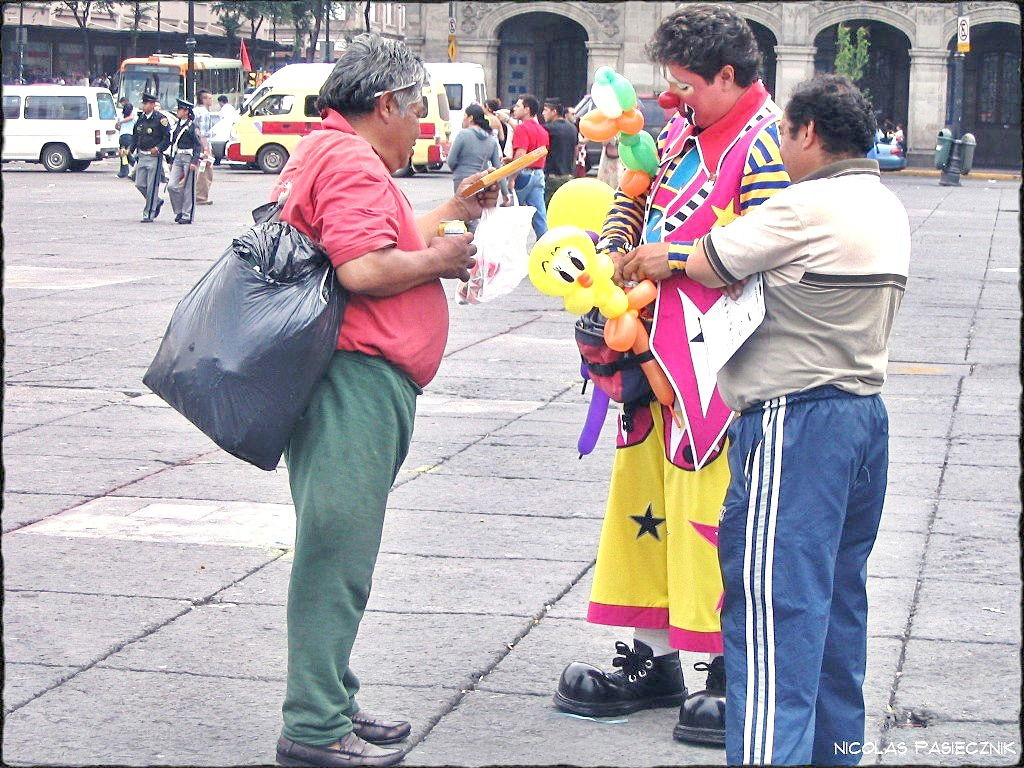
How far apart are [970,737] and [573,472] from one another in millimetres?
3440

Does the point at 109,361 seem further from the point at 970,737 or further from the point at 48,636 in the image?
the point at 970,737

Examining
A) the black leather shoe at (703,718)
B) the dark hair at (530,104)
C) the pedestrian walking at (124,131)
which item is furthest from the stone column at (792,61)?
the black leather shoe at (703,718)

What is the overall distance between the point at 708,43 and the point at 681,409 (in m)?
0.97

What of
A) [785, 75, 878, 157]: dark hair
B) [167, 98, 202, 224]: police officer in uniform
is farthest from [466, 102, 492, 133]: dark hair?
[785, 75, 878, 157]: dark hair

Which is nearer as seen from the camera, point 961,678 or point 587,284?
point 587,284

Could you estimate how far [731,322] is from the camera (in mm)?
3725

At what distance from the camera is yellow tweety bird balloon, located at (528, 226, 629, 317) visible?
13.1 feet

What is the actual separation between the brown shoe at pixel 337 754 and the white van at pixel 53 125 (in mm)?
32314

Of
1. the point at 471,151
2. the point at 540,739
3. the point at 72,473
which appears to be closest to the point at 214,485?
the point at 72,473

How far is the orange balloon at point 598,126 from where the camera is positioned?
4.53 m

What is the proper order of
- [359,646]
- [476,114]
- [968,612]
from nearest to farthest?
[359,646]
[968,612]
[476,114]

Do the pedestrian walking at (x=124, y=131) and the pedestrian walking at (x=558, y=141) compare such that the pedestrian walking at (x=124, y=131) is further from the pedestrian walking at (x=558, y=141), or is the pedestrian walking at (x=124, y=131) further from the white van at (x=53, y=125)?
the pedestrian walking at (x=558, y=141)

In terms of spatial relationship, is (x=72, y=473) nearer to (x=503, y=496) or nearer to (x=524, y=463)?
(x=503, y=496)

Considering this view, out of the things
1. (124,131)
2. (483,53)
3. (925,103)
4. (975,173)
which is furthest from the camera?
(483,53)
